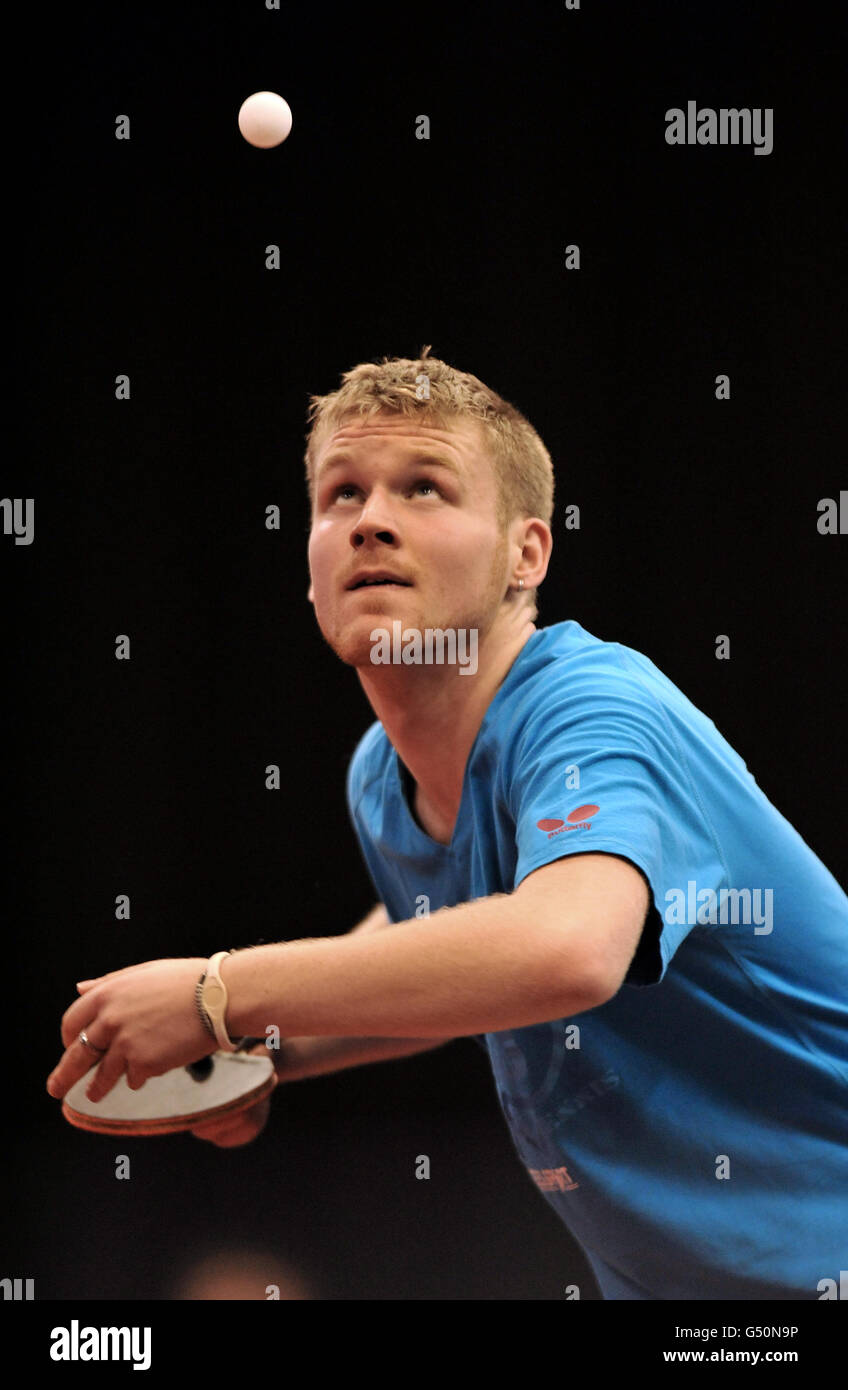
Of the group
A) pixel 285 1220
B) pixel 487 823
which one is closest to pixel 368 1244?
pixel 285 1220

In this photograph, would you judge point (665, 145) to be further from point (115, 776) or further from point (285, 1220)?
point (285, 1220)

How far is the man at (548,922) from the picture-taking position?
120cm

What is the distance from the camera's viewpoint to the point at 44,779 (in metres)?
3.29

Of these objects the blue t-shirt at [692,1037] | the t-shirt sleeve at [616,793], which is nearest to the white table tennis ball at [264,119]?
the blue t-shirt at [692,1037]

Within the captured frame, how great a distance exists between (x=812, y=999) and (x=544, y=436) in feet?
6.14

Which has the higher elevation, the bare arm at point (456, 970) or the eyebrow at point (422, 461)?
the eyebrow at point (422, 461)

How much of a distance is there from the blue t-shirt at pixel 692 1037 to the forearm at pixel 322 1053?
0.23 meters

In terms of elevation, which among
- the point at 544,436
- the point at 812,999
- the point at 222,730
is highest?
the point at 544,436

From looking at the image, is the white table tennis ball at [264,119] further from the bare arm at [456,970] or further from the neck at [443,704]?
the bare arm at [456,970]

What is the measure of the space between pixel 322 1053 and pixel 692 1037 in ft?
1.68

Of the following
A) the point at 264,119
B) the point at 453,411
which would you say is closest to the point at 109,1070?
the point at 453,411

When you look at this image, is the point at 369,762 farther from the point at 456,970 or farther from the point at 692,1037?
the point at 456,970

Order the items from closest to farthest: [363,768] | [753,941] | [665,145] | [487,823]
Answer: [753,941] < [487,823] < [363,768] < [665,145]

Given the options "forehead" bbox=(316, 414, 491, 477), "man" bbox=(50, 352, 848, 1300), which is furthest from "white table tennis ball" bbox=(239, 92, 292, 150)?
"forehead" bbox=(316, 414, 491, 477)
